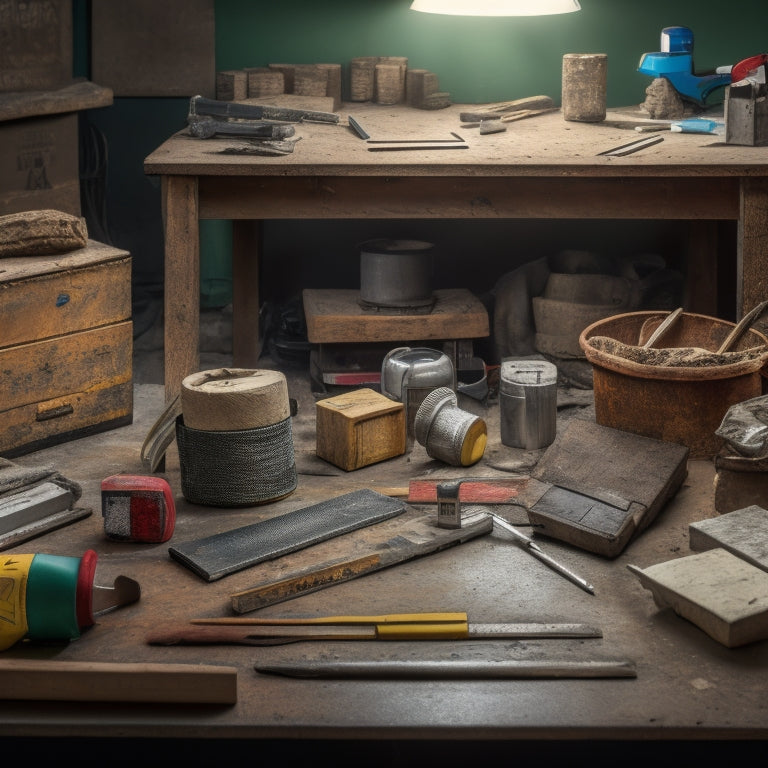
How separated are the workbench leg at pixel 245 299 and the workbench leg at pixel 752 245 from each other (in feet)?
6.03

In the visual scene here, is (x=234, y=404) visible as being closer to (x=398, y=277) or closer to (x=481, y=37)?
(x=398, y=277)

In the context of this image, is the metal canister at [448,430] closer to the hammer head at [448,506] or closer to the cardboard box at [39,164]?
the hammer head at [448,506]

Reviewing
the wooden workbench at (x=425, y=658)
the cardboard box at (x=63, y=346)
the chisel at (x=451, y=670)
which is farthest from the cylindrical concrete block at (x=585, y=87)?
the chisel at (x=451, y=670)

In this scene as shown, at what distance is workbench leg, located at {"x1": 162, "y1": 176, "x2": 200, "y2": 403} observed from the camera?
370 cm

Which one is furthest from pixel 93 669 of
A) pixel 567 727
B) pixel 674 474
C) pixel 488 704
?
pixel 674 474

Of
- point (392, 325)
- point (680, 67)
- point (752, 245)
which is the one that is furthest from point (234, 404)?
point (680, 67)

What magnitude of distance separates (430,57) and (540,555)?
270 centimetres

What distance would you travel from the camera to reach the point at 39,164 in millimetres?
4535

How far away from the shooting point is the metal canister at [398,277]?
4.35 metres

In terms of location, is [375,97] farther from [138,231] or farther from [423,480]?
[423,480]

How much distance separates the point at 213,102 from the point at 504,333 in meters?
1.35

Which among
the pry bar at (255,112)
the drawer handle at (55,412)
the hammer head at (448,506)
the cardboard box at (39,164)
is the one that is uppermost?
the pry bar at (255,112)

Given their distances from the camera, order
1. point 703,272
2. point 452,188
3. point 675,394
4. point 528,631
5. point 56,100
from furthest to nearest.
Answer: point 703,272, point 56,100, point 452,188, point 675,394, point 528,631

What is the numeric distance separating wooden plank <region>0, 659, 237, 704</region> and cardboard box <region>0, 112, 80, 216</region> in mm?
2651
